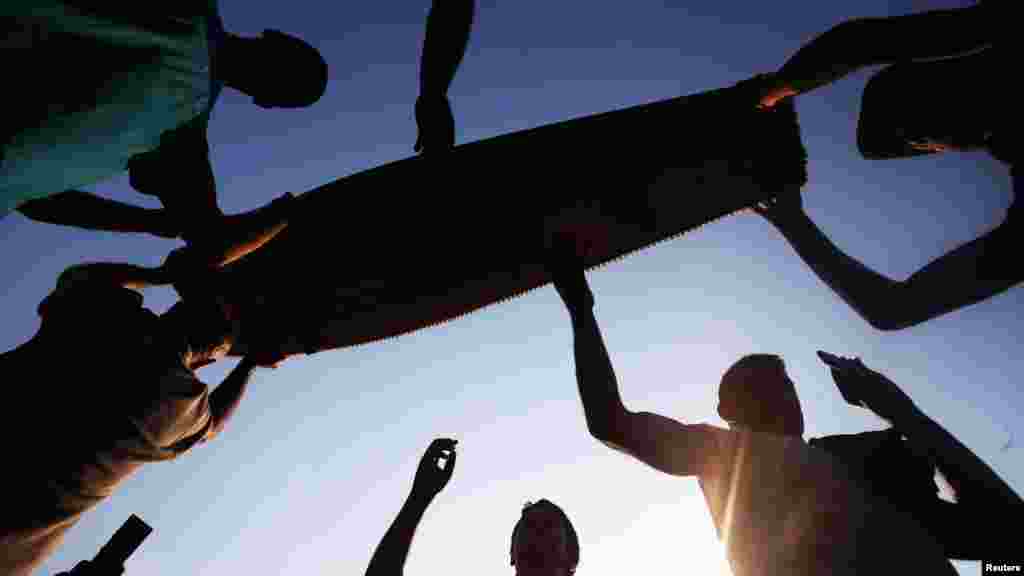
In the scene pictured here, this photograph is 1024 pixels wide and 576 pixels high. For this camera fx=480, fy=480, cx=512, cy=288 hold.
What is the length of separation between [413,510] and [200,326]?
1631 mm

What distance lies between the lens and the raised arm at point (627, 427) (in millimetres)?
1881

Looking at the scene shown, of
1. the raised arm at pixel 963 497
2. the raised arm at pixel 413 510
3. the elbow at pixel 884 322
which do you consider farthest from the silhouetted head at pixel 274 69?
the raised arm at pixel 963 497

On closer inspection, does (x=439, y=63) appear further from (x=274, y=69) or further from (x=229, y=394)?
(x=229, y=394)

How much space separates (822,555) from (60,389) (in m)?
2.59

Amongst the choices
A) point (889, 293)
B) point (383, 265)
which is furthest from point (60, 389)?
point (889, 293)

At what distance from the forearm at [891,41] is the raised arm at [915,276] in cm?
54

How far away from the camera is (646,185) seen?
2504 millimetres

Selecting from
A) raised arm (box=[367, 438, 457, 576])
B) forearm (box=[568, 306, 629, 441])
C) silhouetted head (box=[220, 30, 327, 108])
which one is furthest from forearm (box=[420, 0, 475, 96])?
raised arm (box=[367, 438, 457, 576])

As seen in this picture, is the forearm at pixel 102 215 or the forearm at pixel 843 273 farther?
the forearm at pixel 102 215

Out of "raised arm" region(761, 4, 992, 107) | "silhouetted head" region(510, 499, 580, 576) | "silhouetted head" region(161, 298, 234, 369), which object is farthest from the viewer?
"silhouetted head" region(510, 499, 580, 576)

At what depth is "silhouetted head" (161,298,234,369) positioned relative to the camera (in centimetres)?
194

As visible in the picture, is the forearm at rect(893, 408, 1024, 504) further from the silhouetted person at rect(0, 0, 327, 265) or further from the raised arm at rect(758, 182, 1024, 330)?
the silhouetted person at rect(0, 0, 327, 265)

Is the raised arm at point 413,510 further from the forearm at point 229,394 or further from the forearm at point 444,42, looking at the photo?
the forearm at point 444,42

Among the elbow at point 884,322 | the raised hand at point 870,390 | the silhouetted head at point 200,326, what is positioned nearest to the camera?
the elbow at point 884,322
